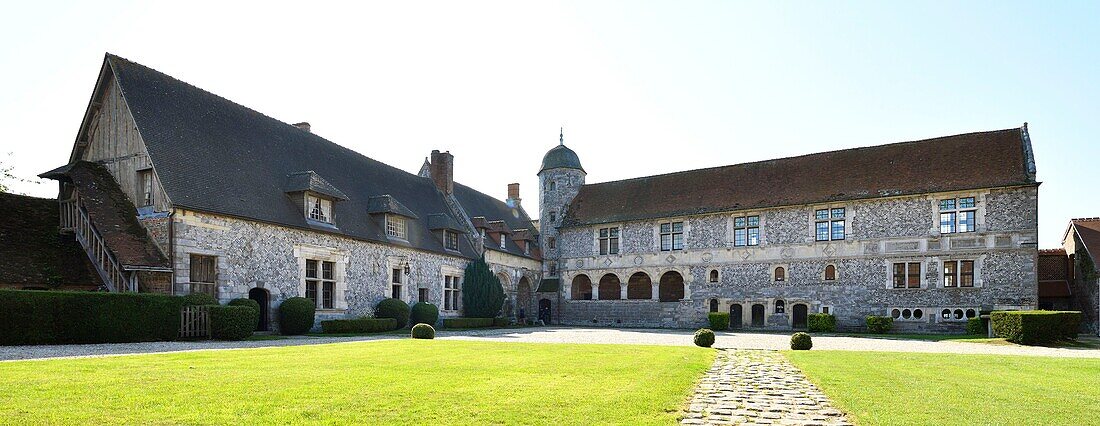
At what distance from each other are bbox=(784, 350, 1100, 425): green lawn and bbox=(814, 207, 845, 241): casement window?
15705mm

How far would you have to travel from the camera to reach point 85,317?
1530cm

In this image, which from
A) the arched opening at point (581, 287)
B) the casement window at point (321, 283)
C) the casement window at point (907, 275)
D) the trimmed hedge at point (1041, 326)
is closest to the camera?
the trimmed hedge at point (1041, 326)

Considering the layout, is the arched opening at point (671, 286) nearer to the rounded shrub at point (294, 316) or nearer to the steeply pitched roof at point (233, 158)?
the steeply pitched roof at point (233, 158)

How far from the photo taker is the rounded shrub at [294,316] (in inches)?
843

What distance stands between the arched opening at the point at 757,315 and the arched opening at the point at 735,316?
0.71m

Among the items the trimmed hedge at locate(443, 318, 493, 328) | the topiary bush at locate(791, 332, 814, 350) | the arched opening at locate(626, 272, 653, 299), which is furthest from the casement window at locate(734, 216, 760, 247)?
the topiary bush at locate(791, 332, 814, 350)

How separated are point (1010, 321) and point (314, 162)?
23650mm

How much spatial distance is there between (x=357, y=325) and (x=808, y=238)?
18631mm

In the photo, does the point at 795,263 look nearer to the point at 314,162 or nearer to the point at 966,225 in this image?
the point at 966,225

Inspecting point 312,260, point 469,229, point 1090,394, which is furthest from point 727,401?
point 469,229

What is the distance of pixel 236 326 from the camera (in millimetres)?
17750

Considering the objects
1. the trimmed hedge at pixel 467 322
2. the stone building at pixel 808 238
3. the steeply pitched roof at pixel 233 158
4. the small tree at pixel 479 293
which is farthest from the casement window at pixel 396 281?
the stone building at pixel 808 238

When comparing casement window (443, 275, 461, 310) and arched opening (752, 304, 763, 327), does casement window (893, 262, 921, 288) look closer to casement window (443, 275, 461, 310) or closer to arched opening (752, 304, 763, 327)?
arched opening (752, 304, 763, 327)

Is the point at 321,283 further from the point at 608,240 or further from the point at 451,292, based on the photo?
the point at 608,240
